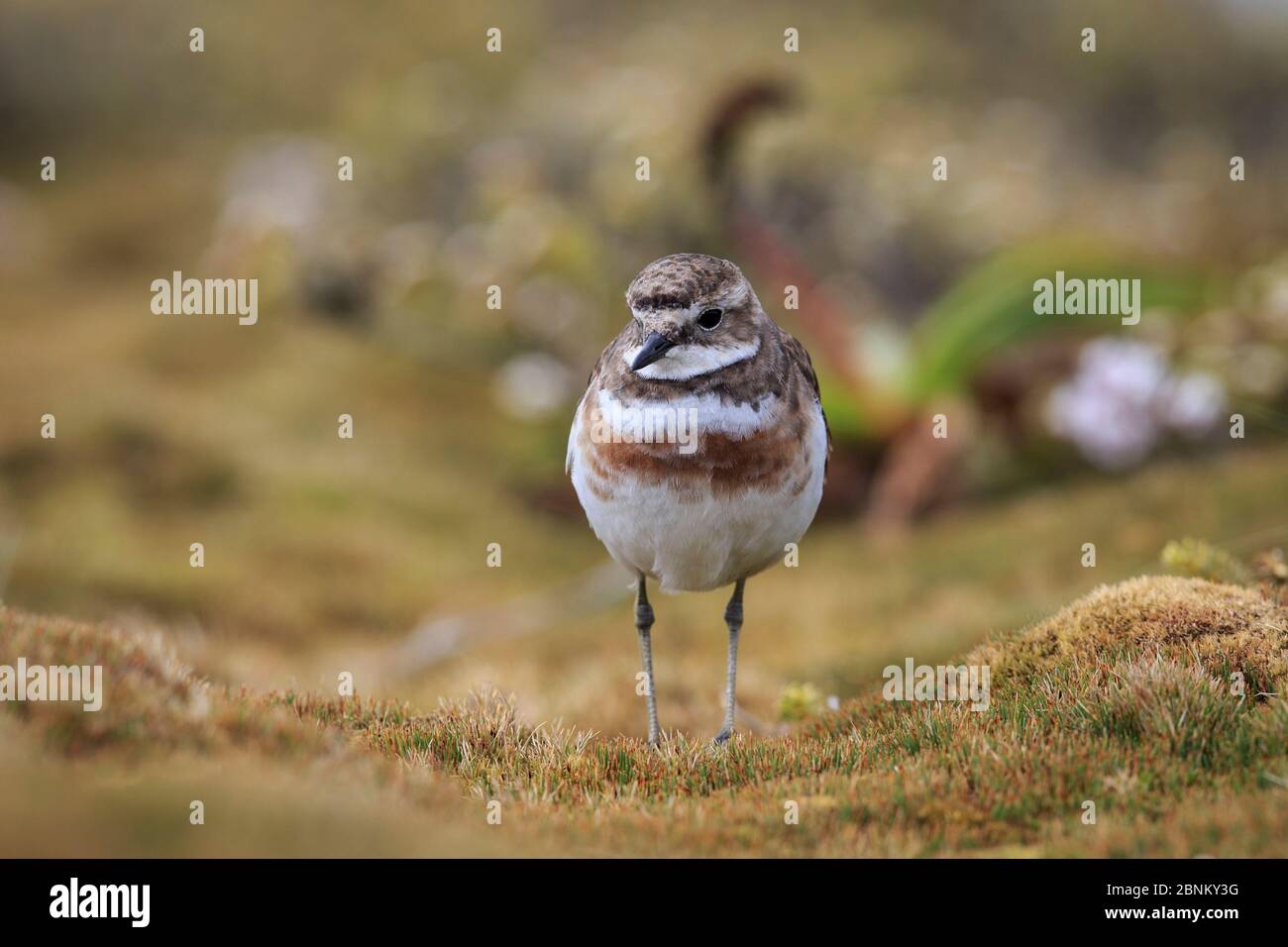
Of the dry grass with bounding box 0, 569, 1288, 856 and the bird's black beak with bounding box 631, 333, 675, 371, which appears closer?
the dry grass with bounding box 0, 569, 1288, 856

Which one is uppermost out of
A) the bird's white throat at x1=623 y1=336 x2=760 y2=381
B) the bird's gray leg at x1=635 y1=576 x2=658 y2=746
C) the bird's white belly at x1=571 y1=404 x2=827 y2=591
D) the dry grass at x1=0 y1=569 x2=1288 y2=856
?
the bird's white throat at x1=623 y1=336 x2=760 y2=381

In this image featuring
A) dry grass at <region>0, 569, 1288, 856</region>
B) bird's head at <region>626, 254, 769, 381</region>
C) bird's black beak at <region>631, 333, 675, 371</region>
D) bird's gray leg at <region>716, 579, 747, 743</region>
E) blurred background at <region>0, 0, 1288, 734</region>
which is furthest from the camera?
blurred background at <region>0, 0, 1288, 734</region>

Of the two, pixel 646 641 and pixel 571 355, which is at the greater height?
pixel 571 355

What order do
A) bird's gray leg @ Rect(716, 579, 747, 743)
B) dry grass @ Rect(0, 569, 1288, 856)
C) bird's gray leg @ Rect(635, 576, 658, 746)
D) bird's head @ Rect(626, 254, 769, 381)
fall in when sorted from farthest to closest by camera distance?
bird's gray leg @ Rect(635, 576, 658, 746)
bird's gray leg @ Rect(716, 579, 747, 743)
bird's head @ Rect(626, 254, 769, 381)
dry grass @ Rect(0, 569, 1288, 856)

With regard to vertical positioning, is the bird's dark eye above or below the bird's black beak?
above

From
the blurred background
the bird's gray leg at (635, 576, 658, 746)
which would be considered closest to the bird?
the bird's gray leg at (635, 576, 658, 746)

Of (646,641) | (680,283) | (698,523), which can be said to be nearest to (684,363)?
(680,283)

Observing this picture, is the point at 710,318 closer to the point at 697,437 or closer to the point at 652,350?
the point at 652,350

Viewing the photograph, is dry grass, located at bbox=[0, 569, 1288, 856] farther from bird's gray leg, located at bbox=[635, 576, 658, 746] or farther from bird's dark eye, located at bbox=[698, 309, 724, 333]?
bird's dark eye, located at bbox=[698, 309, 724, 333]

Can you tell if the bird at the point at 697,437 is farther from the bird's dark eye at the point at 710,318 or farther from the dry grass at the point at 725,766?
the dry grass at the point at 725,766
